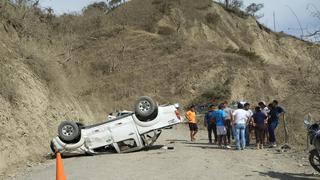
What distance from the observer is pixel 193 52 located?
61469 millimetres

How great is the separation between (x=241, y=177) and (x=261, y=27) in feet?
238

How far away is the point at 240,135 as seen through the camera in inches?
704

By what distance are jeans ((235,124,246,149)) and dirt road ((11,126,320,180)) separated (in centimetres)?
52

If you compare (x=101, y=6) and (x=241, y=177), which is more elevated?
(x=101, y=6)

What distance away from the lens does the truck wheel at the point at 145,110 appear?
17656 millimetres

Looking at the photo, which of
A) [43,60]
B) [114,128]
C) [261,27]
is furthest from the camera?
[261,27]

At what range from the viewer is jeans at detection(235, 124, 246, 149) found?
690 inches

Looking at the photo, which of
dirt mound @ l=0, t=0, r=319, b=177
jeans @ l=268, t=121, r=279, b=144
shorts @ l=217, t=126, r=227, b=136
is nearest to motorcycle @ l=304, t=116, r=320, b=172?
dirt mound @ l=0, t=0, r=319, b=177

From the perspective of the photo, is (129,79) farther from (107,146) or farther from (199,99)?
(107,146)

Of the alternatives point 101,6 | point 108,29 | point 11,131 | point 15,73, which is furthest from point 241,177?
point 101,6

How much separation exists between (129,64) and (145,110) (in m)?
45.8

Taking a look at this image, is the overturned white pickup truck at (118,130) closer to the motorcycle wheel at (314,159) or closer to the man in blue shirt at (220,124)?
the man in blue shirt at (220,124)

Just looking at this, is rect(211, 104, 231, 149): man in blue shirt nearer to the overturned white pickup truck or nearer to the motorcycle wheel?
the overturned white pickup truck

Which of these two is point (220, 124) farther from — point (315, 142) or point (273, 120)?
point (315, 142)
